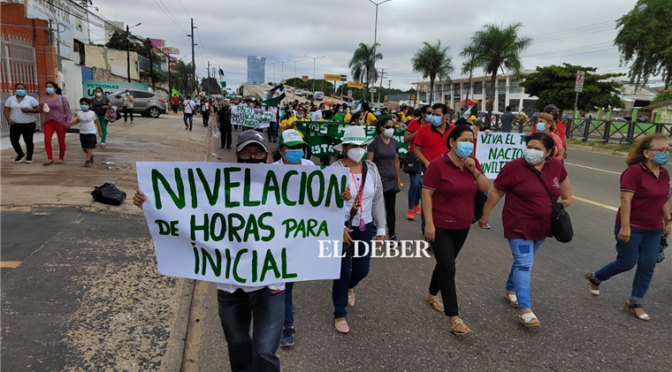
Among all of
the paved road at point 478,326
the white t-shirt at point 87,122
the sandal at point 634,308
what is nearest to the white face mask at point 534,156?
the paved road at point 478,326

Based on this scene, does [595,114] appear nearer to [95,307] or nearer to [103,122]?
[103,122]

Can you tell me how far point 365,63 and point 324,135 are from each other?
4410 centimetres

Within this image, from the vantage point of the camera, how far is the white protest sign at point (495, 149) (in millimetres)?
7168

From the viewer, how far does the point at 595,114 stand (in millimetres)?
49906

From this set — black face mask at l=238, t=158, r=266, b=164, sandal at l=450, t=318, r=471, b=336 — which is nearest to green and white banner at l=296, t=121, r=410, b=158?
sandal at l=450, t=318, r=471, b=336

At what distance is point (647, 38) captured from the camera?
27.6 meters

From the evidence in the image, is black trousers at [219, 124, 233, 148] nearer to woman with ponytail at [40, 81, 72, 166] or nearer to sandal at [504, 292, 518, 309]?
woman with ponytail at [40, 81, 72, 166]

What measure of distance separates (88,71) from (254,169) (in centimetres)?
4231

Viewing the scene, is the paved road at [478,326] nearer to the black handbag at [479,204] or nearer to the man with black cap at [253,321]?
the man with black cap at [253,321]

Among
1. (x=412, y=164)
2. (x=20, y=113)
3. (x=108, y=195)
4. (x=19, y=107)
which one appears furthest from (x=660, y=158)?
(x=20, y=113)

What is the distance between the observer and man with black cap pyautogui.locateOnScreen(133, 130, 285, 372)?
252 cm

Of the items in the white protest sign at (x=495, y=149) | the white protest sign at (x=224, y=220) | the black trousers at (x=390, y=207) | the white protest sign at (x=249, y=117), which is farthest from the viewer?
the white protest sign at (x=249, y=117)

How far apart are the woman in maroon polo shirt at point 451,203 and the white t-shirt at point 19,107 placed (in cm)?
841

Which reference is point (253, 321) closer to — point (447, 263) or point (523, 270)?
point (447, 263)
